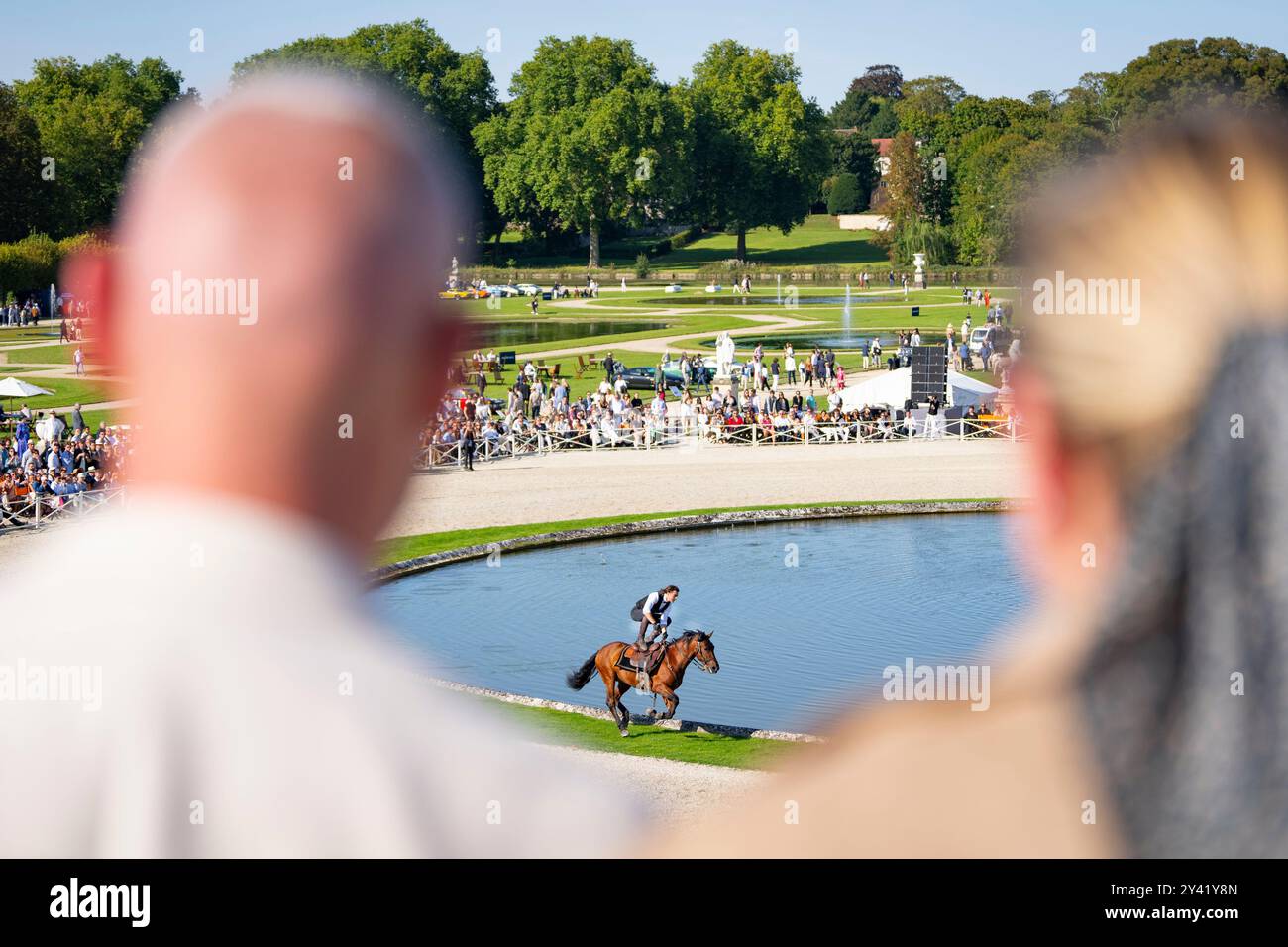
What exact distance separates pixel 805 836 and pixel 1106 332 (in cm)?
38

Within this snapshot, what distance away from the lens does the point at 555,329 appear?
69250mm

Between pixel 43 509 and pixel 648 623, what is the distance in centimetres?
1443

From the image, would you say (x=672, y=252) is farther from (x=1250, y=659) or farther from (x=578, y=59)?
(x=1250, y=659)

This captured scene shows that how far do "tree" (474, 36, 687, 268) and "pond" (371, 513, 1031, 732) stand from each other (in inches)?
3215

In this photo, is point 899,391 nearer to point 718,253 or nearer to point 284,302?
point 284,302

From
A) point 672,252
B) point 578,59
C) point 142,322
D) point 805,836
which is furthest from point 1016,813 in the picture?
point 672,252

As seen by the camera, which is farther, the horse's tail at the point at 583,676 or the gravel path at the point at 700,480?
the gravel path at the point at 700,480

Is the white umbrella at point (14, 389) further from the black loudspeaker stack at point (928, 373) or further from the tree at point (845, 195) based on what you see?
the tree at point (845, 195)

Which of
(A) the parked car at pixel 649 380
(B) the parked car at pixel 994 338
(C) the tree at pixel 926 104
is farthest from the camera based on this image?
(C) the tree at pixel 926 104

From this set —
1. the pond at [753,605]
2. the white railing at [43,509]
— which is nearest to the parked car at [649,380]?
the pond at [753,605]

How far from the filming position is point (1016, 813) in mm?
940

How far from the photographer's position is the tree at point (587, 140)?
108m

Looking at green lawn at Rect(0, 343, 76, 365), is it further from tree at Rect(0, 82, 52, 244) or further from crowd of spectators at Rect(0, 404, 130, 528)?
tree at Rect(0, 82, 52, 244)

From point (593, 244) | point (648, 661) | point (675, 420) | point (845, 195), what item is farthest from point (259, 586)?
point (845, 195)
